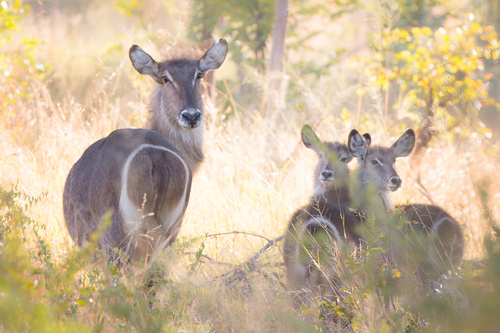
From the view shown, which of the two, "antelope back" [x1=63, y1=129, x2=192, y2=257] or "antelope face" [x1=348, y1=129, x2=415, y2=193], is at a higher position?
"antelope back" [x1=63, y1=129, x2=192, y2=257]

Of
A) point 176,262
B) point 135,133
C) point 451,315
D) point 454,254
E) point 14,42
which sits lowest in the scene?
point 454,254

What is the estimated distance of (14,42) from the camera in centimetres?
1073

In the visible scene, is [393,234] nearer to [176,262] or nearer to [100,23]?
[176,262]

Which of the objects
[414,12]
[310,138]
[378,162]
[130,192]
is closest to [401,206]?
[378,162]

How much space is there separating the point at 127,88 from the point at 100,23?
1275 cm

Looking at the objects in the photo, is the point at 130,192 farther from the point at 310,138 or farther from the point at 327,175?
the point at 310,138

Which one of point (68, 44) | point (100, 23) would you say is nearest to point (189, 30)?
point (68, 44)

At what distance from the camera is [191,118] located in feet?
15.5

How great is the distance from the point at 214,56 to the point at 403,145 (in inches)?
78.4

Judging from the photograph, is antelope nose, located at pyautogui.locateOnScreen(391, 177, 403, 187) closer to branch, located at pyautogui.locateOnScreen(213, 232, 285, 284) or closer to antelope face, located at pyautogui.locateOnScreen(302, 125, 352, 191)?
antelope face, located at pyautogui.locateOnScreen(302, 125, 352, 191)

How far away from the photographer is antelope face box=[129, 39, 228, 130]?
476 cm

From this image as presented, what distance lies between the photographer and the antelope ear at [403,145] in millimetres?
5250

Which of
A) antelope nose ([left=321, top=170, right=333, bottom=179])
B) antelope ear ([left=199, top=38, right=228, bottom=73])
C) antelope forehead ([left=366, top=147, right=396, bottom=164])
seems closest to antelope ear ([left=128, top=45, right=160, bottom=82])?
antelope ear ([left=199, top=38, right=228, bottom=73])

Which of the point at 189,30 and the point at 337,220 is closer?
the point at 337,220
